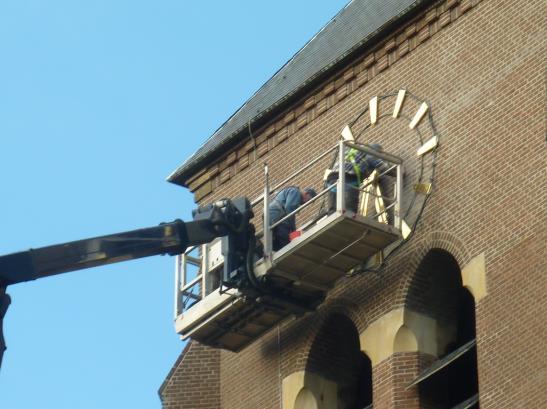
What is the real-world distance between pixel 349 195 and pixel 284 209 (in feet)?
3.05

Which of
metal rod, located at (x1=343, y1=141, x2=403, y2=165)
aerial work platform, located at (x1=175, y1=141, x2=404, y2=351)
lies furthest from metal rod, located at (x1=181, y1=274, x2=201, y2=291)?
metal rod, located at (x1=343, y1=141, x2=403, y2=165)

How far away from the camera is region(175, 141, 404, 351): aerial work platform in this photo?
39.0 metres

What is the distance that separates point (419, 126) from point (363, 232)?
201 centimetres

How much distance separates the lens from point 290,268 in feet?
130

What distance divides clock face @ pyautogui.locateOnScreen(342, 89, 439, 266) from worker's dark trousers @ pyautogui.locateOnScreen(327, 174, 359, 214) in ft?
1.30

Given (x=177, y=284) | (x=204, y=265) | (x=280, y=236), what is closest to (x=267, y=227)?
(x=280, y=236)

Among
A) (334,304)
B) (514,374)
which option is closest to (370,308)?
(334,304)

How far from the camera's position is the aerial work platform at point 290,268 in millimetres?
39000

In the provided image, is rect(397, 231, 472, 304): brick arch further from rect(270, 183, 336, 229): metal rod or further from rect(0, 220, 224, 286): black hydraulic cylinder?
rect(0, 220, 224, 286): black hydraulic cylinder

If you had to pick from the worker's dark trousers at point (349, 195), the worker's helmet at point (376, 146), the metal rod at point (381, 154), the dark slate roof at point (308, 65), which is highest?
the dark slate roof at point (308, 65)

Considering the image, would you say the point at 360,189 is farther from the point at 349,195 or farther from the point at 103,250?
the point at 103,250

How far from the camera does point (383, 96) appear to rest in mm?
41250

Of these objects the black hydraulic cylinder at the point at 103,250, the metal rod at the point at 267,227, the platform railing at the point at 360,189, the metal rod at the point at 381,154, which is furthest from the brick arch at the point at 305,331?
the black hydraulic cylinder at the point at 103,250

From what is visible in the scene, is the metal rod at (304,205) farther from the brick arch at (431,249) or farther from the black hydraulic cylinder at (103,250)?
the brick arch at (431,249)
